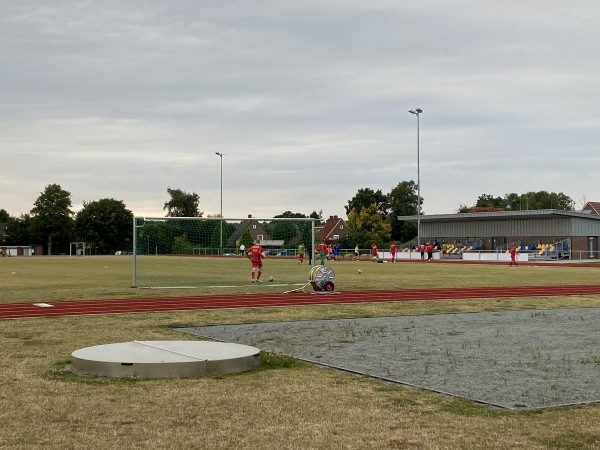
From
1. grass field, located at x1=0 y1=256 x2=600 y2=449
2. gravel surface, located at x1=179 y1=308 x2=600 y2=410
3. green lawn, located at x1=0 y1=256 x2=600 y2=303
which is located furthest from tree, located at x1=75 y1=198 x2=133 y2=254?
grass field, located at x1=0 y1=256 x2=600 y2=449

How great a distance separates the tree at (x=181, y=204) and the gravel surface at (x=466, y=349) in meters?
137

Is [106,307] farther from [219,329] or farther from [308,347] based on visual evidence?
[308,347]

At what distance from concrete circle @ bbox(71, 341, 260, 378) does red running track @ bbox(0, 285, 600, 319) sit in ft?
23.8

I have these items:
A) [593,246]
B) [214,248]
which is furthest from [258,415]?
[593,246]

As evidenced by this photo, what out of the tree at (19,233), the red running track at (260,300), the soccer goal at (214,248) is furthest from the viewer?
the tree at (19,233)

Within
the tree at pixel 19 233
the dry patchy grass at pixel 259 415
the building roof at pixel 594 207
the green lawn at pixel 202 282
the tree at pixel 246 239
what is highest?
the building roof at pixel 594 207

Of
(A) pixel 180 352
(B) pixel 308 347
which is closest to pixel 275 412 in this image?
Answer: (A) pixel 180 352

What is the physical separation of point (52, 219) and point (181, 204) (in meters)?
26.8

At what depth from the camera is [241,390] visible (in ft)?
26.4

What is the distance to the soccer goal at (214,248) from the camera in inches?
1171

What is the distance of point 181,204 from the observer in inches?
5940

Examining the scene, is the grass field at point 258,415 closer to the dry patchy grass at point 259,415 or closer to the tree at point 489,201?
the dry patchy grass at point 259,415

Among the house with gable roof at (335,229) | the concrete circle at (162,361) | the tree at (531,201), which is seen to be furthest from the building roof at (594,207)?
the concrete circle at (162,361)

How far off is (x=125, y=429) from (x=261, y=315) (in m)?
10.4
